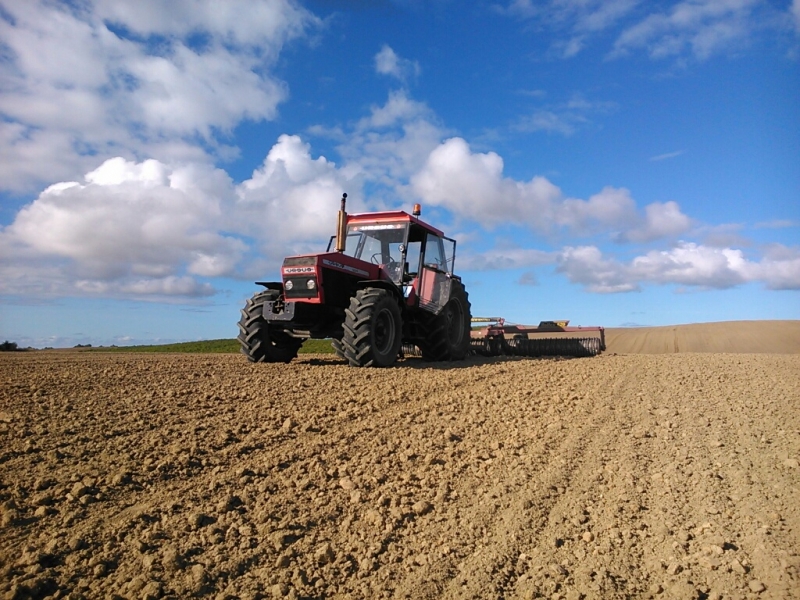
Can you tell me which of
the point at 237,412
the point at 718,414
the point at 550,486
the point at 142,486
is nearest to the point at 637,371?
the point at 718,414

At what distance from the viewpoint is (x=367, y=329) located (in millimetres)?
8703

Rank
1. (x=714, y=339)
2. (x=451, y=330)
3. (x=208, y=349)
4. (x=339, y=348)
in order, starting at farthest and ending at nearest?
(x=714, y=339) → (x=208, y=349) → (x=451, y=330) → (x=339, y=348)

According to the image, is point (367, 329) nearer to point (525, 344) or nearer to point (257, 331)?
point (257, 331)

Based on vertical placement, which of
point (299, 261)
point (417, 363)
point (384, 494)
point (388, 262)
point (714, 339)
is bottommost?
point (384, 494)

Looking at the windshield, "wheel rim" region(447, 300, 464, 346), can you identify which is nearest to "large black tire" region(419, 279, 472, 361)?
"wheel rim" region(447, 300, 464, 346)

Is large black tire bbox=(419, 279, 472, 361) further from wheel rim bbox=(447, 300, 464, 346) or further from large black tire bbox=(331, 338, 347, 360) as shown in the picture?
large black tire bbox=(331, 338, 347, 360)

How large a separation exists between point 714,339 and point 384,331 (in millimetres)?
19557

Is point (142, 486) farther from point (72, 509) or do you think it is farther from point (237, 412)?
point (237, 412)

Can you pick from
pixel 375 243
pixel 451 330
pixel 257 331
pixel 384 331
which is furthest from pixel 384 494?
pixel 451 330

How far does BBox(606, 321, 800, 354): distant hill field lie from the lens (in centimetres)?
2211

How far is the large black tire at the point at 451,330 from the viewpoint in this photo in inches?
446

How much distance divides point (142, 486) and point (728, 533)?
363cm

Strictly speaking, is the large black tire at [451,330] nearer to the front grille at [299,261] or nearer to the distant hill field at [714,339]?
the front grille at [299,261]

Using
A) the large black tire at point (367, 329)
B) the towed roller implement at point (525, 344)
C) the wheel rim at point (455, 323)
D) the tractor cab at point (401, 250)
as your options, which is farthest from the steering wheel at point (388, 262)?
the towed roller implement at point (525, 344)
